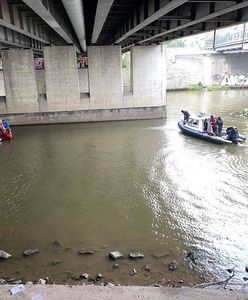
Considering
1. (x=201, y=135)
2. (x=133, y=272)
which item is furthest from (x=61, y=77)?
(x=133, y=272)

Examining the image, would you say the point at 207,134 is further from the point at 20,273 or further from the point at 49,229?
the point at 20,273

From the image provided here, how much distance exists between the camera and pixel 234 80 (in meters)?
54.8

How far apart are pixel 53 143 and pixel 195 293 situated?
16334mm

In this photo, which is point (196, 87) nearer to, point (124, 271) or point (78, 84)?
point (78, 84)

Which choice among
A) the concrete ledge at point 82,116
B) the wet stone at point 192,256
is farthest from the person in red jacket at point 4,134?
the wet stone at point 192,256

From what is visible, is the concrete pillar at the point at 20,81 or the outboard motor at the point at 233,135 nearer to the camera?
the outboard motor at the point at 233,135

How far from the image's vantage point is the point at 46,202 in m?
12.1

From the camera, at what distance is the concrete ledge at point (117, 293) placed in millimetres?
5859

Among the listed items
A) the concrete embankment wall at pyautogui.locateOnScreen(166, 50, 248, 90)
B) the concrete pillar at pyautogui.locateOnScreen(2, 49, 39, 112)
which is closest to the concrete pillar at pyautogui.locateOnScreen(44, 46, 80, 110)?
the concrete pillar at pyautogui.locateOnScreen(2, 49, 39, 112)

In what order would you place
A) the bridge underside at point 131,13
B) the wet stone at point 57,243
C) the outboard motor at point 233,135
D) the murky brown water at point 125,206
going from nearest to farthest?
the murky brown water at point 125,206 < the wet stone at point 57,243 < the bridge underside at point 131,13 < the outboard motor at point 233,135

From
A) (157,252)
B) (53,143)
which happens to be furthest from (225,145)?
(157,252)

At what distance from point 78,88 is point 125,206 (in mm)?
16270

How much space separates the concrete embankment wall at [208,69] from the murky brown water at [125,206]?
36.2 m

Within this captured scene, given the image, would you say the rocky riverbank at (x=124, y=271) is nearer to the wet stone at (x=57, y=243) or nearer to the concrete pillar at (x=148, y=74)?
the wet stone at (x=57, y=243)
